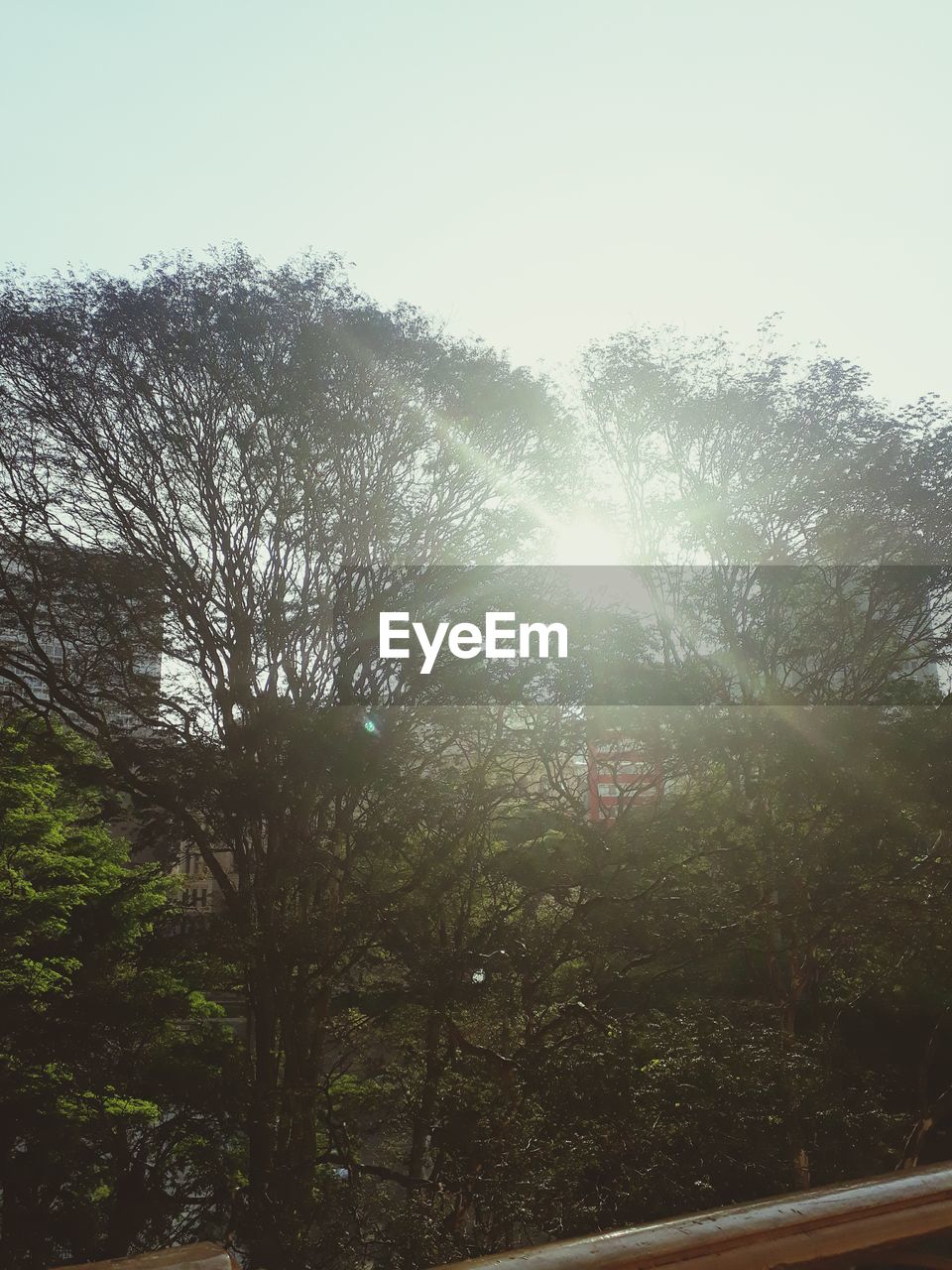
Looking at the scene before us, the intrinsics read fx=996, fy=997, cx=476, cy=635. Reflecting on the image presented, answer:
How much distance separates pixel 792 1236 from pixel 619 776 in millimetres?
10169

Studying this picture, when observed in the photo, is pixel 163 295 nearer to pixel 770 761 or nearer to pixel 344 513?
pixel 344 513

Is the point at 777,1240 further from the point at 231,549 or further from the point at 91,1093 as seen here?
the point at 91,1093

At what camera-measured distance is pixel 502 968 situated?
345 inches

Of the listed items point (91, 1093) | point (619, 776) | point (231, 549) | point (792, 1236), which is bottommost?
point (91, 1093)

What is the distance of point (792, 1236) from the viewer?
103 cm

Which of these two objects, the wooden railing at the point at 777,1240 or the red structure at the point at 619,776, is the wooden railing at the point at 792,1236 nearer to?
the wooden railing at the point at 777,1240

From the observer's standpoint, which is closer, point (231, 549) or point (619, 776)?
point (231, 549)

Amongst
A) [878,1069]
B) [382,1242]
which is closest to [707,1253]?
[382,1242]

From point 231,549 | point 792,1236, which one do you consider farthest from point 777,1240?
point 231,549

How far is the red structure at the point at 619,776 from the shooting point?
10102mm

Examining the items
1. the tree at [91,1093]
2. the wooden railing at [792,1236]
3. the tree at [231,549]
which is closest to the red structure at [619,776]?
the tree at [231,549]

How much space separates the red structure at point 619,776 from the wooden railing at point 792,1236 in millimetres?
8759

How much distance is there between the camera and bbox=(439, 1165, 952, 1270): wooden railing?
0.94 meters

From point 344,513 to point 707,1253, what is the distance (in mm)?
9211
